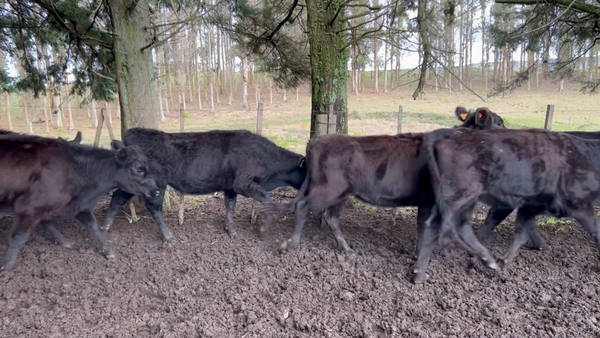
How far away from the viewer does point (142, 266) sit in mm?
5047

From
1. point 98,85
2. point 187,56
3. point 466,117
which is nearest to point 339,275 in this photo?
point 466,117

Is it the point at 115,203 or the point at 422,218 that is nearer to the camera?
the point at 422,218

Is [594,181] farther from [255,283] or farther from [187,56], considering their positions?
[187,56]

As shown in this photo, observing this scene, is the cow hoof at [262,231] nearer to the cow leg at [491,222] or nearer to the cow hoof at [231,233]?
the cow hoof at [231,233]

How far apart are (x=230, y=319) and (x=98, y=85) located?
6.26 meters

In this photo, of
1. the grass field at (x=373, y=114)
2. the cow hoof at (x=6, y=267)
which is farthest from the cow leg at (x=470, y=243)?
the grass field at (x=373, y=114)

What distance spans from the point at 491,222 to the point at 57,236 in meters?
5.62

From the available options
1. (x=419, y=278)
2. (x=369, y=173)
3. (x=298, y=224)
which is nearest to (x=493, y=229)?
(x=419, y=278)

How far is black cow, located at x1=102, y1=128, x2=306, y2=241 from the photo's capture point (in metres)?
6.07

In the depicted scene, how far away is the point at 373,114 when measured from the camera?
25.5m

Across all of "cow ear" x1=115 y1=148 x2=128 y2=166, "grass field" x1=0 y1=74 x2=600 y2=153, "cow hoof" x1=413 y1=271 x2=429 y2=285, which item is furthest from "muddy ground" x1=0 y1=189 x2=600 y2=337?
"grass field" x1=0 y1=74 x2=600 y2=153

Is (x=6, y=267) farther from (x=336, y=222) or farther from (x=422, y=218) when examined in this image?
(x=422, y=218)

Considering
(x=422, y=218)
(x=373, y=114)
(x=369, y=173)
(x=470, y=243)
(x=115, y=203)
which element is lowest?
(x=470, y=243)

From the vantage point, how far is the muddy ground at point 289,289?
3705 millimetres
